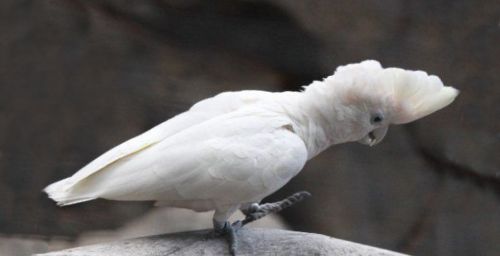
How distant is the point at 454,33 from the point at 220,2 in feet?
2.12

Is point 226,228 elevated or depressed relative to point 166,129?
depressed

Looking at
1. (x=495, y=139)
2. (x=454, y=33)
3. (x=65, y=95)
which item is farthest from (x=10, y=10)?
(x=495, y=139)

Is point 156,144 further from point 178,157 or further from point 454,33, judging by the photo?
point 454,33

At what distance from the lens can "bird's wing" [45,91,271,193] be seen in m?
1.35

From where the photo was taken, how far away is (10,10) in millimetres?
2039

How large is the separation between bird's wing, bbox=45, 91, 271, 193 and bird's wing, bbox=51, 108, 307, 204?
0.01 m

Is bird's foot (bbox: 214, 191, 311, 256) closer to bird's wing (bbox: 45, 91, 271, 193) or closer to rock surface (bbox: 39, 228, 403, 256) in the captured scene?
rock surface (bbox: 39, 228, 403, 256)

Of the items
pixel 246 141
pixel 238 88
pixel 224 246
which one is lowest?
pixel 224 246

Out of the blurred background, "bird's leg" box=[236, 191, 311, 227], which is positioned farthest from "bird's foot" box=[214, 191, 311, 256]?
the blurred background

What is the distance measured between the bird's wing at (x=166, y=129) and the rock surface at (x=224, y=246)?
0.15 metres

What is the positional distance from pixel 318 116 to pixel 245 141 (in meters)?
0.16

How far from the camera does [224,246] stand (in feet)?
4.71

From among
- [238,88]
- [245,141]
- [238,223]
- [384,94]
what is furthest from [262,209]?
[238,88]

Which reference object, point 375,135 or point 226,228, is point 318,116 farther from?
point 226,228
